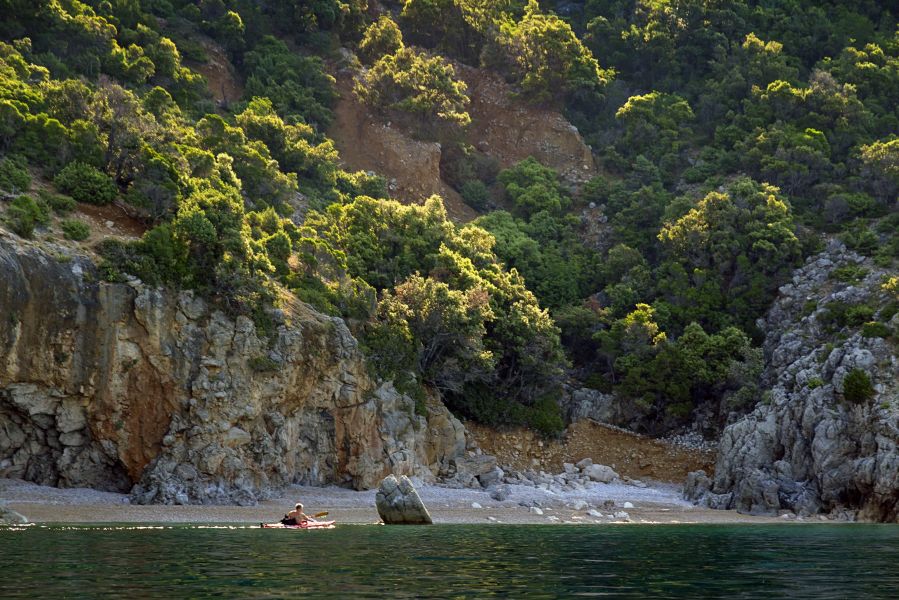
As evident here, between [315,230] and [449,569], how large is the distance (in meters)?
38.3

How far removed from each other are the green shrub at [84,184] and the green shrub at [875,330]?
3695 centimetres

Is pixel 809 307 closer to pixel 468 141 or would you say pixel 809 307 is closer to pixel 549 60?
pixel 468 141

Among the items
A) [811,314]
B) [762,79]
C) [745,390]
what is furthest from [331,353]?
[762,79]

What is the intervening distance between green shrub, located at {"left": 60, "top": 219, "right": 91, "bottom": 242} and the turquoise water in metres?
14.3

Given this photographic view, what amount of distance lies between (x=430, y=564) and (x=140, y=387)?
22277 mm

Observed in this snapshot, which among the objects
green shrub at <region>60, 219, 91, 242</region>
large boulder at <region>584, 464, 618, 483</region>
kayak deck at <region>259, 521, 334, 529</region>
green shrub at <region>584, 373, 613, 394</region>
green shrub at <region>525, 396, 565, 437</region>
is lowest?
kayak deck at <region>259, 521, 334, 529</region>

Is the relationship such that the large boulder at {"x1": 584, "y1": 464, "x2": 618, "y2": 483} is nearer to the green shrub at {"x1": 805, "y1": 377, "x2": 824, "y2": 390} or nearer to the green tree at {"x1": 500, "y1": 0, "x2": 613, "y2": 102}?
the green shrub at {"x1": 805, "y1": 377, "x2": 824, "y2": 390}

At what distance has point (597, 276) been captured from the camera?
7050cm

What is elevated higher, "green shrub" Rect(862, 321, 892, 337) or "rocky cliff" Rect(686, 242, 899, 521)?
"green shrub" Rect(862, 321, 892, 337)

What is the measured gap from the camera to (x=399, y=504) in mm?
36719

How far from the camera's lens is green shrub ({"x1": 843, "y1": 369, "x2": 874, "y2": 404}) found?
4781 cm

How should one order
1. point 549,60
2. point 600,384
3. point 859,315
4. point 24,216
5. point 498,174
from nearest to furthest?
point 24,216 < point 859,315 < point 600,384 < point 498,174 < point 549,60

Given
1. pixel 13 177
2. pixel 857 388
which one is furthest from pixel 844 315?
pixel 13 177

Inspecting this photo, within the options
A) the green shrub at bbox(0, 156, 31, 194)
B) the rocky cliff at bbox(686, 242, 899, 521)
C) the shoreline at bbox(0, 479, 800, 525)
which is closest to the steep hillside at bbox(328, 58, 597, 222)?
the rocky cliff at bbox(686, 242, 899, 521)
